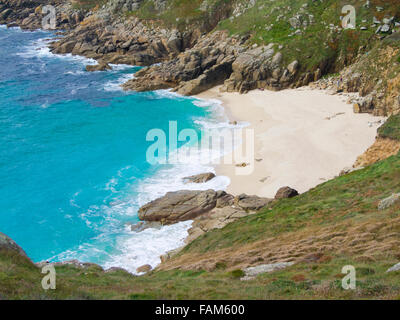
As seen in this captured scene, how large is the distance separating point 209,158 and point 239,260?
2536cm

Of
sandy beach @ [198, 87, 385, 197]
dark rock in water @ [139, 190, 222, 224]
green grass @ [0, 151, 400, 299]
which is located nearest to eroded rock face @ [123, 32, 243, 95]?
sandy beach @ [198, 87, 385, 197]

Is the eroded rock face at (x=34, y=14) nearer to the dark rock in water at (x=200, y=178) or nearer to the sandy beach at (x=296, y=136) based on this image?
the sandy beach at (x=296, y=136)

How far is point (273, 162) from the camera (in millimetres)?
42562

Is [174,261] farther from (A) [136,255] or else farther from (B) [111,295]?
(B) [111,295]

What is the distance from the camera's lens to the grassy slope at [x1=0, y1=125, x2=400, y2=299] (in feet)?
47.4

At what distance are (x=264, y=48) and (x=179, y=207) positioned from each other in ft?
140

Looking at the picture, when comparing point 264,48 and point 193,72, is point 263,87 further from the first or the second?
point 193,72

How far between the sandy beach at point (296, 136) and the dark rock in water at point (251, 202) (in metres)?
2.44

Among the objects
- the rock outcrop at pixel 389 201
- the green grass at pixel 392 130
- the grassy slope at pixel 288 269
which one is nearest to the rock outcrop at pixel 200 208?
the grassy slope at pixel 288 269

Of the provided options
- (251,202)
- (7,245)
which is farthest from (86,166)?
(7,245)

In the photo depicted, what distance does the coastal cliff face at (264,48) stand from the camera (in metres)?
56.2

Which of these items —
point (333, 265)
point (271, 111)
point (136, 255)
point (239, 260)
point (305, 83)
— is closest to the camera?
point (333, 265)

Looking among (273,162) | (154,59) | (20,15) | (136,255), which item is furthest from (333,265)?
(20,15)
